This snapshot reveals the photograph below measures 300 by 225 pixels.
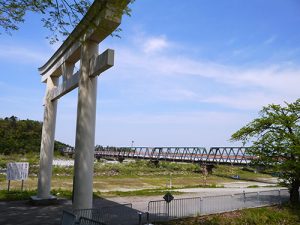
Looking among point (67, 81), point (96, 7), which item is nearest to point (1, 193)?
point (67, 81)

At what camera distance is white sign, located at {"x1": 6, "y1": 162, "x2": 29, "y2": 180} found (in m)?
15.6

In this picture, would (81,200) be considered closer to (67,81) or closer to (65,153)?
(67,81)

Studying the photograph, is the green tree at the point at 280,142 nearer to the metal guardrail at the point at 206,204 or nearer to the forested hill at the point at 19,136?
the metal guardrail at the point at 206,204

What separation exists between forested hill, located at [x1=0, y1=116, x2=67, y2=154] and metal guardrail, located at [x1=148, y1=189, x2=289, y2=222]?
196 feet

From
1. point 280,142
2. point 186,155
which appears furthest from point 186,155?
point 280,142

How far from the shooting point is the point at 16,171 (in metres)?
15.7

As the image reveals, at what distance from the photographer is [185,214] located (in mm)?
12820

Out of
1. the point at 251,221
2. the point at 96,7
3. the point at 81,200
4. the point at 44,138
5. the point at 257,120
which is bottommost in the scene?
the point at 251,221

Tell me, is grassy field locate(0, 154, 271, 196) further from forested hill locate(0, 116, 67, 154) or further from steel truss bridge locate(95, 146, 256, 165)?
forested hill locate(0, 116, 67, 154)

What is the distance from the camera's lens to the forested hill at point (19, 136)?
67.2 metres

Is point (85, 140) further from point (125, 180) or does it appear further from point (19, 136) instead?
point (19, 136)

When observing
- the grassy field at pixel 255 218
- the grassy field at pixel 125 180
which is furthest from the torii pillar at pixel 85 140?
the grassy field at pixel 125 180

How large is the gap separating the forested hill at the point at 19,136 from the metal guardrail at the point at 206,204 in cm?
5989

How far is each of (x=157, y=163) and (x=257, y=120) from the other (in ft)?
122
